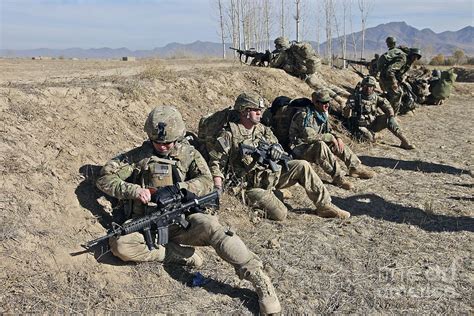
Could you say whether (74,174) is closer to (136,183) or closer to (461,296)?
(136,183)

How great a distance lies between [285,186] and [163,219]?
239cm

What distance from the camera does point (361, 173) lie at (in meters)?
7.09

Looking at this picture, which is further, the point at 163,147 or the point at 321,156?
the point at 321,156

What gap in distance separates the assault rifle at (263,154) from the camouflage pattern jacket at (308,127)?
1.11 meters

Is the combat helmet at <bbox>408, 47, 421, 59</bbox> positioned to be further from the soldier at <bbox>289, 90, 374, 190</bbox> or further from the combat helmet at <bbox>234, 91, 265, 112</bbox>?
the combat helmet at <bbox>234, 91, 265, 112</bbox>

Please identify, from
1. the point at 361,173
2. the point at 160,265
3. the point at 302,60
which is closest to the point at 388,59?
the point at 302,60

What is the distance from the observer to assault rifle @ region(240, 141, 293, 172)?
5.30m

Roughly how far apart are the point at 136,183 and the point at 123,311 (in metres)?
1.15

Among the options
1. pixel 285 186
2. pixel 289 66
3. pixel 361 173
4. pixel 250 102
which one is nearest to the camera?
pixel 250 102

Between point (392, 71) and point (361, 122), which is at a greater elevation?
point (392, 71)

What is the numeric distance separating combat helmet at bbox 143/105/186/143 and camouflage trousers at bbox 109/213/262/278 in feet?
2.33

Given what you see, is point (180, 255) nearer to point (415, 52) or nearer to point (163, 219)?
point (163, 219)

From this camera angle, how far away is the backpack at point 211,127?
5677mm

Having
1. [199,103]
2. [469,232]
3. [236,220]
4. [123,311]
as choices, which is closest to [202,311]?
[123,311]
